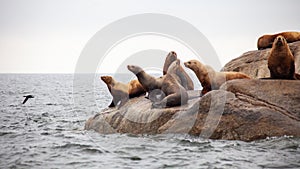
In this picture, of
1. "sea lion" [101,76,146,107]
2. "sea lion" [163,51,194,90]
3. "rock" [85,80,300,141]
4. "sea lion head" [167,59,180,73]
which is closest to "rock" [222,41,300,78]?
"sea lion" [163,51,194,90]

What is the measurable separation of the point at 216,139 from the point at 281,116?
1673 millimetres

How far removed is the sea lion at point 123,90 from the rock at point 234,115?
1833mm

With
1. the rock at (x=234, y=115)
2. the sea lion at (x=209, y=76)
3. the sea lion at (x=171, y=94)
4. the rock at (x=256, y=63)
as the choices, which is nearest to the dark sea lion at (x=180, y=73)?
the sea lion at (x=209, y=76)

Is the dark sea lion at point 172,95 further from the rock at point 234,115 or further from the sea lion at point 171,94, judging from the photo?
the rock at point 234,115

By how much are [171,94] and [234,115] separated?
7.62 feet

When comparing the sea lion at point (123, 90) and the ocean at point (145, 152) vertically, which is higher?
the sea lion at point (123, 90)

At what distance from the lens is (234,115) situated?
9711 mm

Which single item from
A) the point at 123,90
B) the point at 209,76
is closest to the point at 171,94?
the point at 209,76

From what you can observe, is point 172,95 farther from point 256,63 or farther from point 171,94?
point 256,63

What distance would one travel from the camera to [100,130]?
12.4 meters

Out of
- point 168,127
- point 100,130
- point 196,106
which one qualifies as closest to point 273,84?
point 196,106

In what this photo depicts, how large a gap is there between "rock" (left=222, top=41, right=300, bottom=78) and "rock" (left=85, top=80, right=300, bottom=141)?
432 centimetres

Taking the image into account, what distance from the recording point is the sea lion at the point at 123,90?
44.2ft

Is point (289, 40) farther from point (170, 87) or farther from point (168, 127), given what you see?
point (168, 127)
